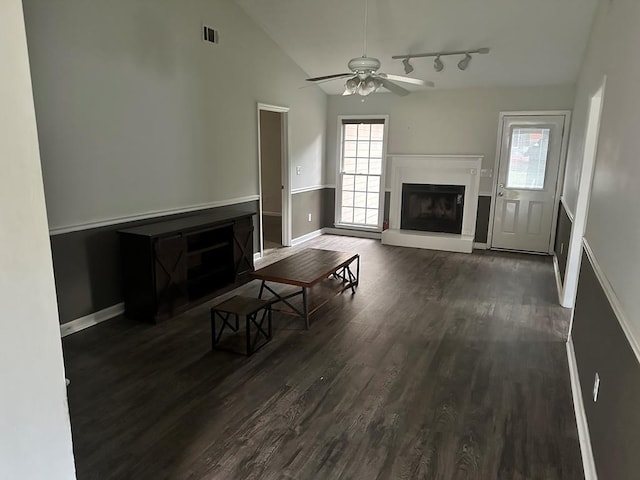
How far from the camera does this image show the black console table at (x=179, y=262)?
374 centimetres

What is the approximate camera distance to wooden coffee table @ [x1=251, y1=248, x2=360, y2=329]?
3.75 metres

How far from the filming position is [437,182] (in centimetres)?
681

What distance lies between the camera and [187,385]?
2838 millimetres

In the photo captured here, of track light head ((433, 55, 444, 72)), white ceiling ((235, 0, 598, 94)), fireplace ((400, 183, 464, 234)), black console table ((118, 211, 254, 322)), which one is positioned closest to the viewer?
black console table ((118, 211, 254, 322))

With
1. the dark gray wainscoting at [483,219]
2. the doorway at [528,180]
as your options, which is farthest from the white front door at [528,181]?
the dark gray wainscoting at [483,219]

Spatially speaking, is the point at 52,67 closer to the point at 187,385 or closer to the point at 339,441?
the point at 187,385

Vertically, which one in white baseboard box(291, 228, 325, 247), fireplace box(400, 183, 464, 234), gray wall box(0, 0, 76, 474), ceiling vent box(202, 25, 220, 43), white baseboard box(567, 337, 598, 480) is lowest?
white baseboard box(567, 337, 598, 480)

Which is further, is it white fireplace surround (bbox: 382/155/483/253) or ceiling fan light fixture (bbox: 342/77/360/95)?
white fireplace surround (bbox: 382/155/483/253)

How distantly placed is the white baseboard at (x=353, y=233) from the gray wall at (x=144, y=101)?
241 centimetres

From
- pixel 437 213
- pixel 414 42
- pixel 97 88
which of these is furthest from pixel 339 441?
pixel 437 213

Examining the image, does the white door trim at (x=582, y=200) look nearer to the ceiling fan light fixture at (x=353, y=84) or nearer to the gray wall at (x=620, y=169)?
the gray wall at (x=620, y=169)

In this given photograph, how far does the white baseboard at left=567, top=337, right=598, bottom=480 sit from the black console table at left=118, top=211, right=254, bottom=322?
3.12m

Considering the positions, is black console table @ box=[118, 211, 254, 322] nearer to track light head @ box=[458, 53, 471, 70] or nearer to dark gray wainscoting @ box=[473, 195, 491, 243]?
track light head @ box=[458, 53, 471, 70]

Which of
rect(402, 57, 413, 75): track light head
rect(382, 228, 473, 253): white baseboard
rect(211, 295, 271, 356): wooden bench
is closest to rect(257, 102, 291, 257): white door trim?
rect(382, 228, 473, 253): white baseboard
